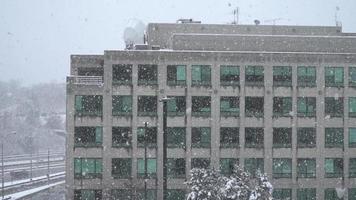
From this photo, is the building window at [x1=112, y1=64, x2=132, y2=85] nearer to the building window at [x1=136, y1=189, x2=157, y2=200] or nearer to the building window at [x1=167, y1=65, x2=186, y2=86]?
the building window at [x1=167, y1=65, x2=186, y2=86]

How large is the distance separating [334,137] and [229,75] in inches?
435

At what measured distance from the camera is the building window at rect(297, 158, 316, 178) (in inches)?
2173

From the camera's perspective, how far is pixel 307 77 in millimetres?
55375

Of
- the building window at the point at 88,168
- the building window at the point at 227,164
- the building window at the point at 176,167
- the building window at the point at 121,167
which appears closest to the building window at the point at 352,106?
the building window at the point at 227,164

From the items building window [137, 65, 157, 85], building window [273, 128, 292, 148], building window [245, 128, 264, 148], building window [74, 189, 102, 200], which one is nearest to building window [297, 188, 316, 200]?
building window [273, 128, 292, 148]

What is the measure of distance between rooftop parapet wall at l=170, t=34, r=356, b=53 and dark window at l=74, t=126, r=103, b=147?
9.85 metres

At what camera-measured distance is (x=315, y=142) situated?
55.6 meters

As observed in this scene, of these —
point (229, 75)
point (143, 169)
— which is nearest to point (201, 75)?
point (229, 75)

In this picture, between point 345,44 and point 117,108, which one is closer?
point 117,108

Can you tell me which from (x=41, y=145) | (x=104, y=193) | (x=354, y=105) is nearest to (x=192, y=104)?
(x=104, y=193)

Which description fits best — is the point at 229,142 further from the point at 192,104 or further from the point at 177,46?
the point at 177,46

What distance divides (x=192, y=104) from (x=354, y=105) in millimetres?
14660

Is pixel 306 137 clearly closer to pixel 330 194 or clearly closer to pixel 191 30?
pixel 330 194

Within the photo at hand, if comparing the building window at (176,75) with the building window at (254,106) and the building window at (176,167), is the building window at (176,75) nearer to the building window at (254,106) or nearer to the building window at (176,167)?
the building window at (254,106)
